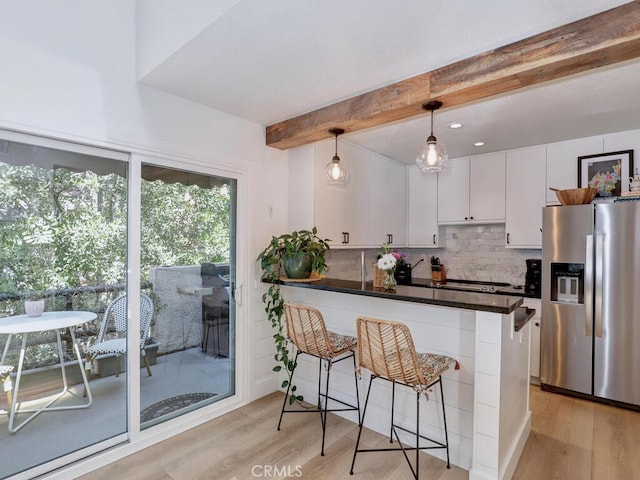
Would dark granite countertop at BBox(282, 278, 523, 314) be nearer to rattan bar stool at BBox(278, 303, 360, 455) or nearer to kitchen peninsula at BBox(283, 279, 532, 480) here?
kitchen peninsula at BBox(283, 279, 532, 480)

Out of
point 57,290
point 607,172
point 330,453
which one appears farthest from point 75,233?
point 607,172

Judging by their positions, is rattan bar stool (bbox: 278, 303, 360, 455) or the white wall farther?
rattan bar stool (bbox: 278, 303, 360, 455)

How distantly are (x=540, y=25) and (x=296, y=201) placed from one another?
220cm

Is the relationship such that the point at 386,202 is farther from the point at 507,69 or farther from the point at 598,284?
the point at 507,69

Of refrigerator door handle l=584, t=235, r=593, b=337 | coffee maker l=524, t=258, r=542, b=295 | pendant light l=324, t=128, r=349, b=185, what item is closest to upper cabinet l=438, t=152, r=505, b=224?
coffee maker l=524, t=258, r=542, b=295

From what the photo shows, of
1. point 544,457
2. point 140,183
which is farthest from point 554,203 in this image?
point 140,183

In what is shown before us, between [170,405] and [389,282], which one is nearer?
[389,282]

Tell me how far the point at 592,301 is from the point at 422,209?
2.05 m

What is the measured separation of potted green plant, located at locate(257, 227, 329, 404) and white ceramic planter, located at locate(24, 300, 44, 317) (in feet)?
5.07

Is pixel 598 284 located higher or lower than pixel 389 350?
higher

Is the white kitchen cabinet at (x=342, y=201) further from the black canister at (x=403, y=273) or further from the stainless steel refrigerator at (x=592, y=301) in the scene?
the stainless steel refrigerator at (x=592, y=301)

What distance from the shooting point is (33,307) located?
198 centimetres

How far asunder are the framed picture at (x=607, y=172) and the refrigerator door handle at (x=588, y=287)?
0.64 meters

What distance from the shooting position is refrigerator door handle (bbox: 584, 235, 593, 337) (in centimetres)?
307
